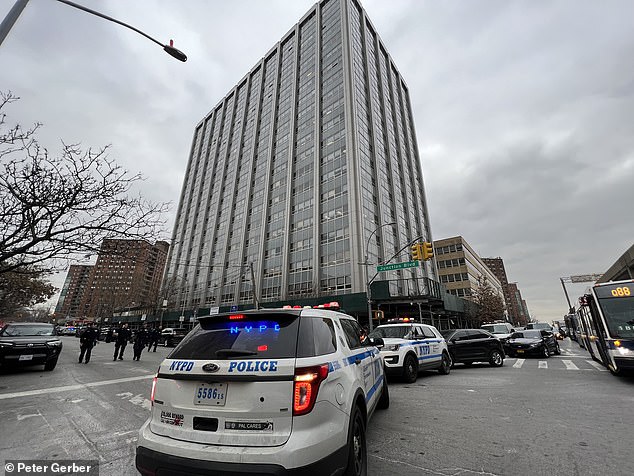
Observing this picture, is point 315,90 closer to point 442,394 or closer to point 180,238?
point 180,238

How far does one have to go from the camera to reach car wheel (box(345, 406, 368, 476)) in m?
2.78

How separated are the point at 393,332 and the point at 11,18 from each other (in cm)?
1157

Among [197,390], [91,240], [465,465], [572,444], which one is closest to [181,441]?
[197,390]

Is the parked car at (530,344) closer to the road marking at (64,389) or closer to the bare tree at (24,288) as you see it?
the road marking at (64,389)

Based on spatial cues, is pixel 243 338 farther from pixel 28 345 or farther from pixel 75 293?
pixel 75 293

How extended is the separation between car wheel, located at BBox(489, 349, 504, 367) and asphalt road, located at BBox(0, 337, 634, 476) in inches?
169

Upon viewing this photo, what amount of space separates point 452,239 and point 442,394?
218ft

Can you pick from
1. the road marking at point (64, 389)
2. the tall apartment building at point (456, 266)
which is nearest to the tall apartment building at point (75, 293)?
the tall apartment building at point (456, 266)

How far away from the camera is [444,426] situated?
16.3 ft

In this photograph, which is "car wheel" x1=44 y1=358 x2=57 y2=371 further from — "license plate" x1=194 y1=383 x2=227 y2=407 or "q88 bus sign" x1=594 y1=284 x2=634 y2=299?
"q88 bus sign" x1=594 y1=284 x2=634 y2=299

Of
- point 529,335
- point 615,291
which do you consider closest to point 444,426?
point 615,291

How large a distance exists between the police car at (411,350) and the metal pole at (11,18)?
34.8 feet

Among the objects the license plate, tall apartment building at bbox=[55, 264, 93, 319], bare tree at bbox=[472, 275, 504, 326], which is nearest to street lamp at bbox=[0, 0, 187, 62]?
the license plate

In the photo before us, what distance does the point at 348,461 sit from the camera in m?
2.68
